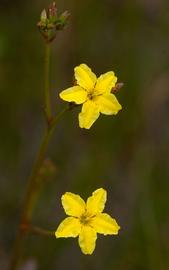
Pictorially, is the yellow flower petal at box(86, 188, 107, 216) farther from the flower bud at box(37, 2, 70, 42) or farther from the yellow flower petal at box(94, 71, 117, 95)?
the flower bud at box(37, 2, 70, 42)

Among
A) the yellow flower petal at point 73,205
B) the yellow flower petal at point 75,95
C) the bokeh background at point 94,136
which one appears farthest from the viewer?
the bokeh background at point 94,136

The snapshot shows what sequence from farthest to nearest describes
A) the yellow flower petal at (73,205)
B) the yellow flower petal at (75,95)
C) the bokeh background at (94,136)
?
the bokeh background at (94,136) → the yellow flower petal at (73,205) → the yellow flower petal at (75,95)

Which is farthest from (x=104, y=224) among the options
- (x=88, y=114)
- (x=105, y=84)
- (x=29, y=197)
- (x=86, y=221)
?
(x=105, y=84)

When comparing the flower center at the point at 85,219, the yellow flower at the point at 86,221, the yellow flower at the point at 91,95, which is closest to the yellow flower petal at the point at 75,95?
the yellow flower at the point at 91,95

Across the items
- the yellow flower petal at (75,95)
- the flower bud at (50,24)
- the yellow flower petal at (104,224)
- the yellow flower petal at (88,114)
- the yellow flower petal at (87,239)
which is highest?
the flower bud at (50,24)

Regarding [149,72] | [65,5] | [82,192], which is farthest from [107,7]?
[82,192]

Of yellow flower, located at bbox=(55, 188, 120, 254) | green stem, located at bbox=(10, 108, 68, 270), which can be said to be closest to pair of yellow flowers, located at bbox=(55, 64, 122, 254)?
yellow flower, located at bbox=(55, 188, 120, 254)

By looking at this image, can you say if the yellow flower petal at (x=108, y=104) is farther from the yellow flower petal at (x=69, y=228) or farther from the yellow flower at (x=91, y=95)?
the yellow flower petal at (x=69, y=228)
